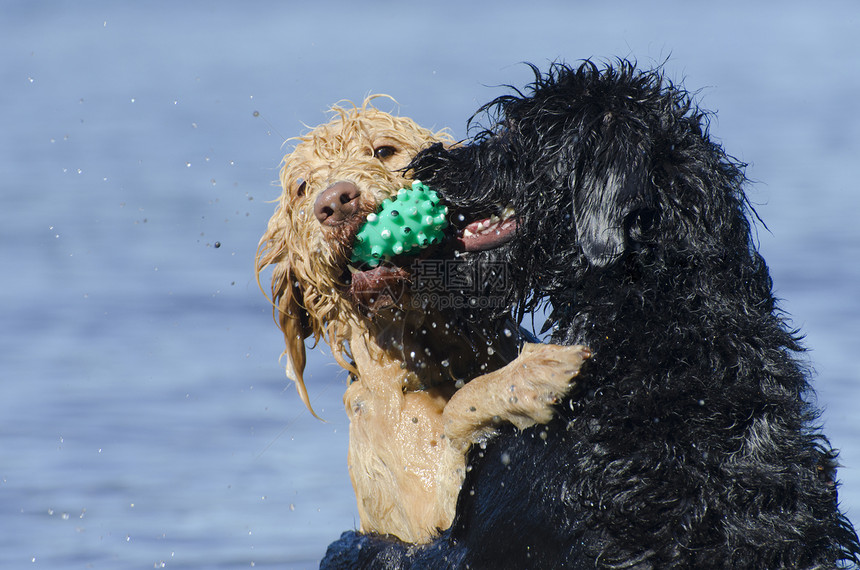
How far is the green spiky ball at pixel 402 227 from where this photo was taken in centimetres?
392

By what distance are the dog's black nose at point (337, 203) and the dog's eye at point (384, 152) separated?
1.63 feet

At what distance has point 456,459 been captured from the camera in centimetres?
398

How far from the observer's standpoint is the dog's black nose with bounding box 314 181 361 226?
156 inches

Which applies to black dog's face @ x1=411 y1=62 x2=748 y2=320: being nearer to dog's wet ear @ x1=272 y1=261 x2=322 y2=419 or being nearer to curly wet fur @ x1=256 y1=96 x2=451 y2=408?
curly wet fur @ x1=256 y1=96 x2=451 y2=408

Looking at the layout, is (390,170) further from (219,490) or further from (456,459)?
(219,490)

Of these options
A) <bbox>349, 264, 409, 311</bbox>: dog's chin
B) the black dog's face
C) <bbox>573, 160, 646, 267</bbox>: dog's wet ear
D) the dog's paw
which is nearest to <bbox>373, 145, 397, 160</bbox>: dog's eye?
the black dog's face

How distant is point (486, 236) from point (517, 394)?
727 mm

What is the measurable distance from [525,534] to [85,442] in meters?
4.97

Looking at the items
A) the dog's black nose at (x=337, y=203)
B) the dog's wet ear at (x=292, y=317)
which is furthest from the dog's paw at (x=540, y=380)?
the dog's wet ear at (x=292, y=317)

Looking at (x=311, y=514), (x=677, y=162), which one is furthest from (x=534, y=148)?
(x=311, y=514)

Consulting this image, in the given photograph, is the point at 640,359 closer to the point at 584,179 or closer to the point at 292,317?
the point at 584,179

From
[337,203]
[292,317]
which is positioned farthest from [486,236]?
[292,317]

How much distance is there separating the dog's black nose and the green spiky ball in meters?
0.09

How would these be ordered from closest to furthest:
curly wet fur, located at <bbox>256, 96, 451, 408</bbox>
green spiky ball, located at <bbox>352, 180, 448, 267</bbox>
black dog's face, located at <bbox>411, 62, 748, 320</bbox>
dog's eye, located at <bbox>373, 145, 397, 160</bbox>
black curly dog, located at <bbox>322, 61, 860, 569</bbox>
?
1. black curly dog, located at <bbox>322, 61, 860, 569</bbox>
2. black dog's face, located at <bbox>411, 62, 748, 320</bbox>
3. green spiky ball, located at <bbox>352, 180, 448, 267</bbox>
4. curly wet fur, located at <bbox>256, 96, 451, 408</bbox>
5. dog's eye, located at <bbox>373, 145, 397, 160</bbox>
